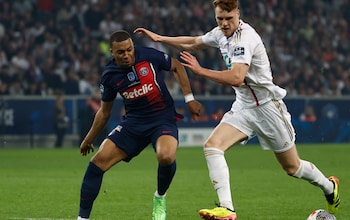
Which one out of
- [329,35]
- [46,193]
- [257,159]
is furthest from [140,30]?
[329,35]

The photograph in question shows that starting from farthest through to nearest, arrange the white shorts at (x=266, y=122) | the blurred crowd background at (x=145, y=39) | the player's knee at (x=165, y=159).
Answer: the blurred crowd background at (x=145, y=39) → the white shorts at (x=266, y=122) → the player's knee at (x=165, y=159)

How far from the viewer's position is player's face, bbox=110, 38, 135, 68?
348 inches

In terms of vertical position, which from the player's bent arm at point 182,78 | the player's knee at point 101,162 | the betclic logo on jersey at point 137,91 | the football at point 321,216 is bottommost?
the football at point 321,216

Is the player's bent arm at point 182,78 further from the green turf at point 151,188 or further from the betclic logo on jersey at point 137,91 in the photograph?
the green turf at point 151,188

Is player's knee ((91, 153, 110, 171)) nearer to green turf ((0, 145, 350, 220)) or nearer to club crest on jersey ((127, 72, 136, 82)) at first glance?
club crest on jersey ((127, 72, 136, 82))

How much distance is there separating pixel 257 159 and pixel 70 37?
9071mm

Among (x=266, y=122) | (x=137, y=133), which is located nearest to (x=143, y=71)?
(x=137, y=133)

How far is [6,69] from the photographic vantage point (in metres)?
25.3

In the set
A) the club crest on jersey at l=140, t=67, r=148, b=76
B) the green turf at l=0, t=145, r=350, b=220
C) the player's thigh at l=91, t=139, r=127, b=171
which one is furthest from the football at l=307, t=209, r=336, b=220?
the club crest on jersey at l=140, t=67, r=148, b=76

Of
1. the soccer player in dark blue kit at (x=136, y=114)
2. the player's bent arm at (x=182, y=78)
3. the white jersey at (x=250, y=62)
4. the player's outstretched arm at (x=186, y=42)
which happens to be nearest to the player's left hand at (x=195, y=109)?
the soccer player in dark blue kit at (x=136, y=114)

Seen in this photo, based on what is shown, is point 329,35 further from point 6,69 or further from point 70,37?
point 6,69

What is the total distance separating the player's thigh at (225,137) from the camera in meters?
9.16

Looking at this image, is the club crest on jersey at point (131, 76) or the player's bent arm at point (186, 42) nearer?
the club crest on jersey at point (131, 76)

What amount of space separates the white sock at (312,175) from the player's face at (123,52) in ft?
7.07
